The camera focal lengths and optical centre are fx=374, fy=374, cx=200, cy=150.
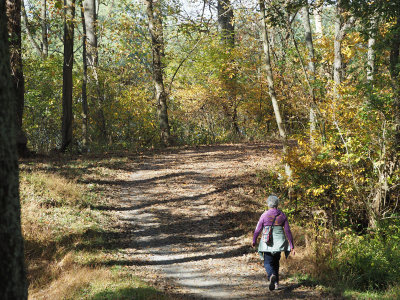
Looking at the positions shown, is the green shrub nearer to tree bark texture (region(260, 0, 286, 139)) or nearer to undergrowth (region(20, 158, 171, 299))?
tree bark texture (region(260, 0, 286, 139))

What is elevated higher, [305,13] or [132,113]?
[305,13]

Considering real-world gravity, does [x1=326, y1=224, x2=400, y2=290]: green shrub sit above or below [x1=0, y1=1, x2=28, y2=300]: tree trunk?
below

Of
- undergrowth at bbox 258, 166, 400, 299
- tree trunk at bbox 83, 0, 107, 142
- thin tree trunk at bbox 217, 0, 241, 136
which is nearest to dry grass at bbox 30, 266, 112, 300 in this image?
undergrowth at bbox 258, 166, 400, 299

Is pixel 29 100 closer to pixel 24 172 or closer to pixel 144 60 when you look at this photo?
pixel 144 60

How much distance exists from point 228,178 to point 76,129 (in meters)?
15.9

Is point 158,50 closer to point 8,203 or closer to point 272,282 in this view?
point 272,282

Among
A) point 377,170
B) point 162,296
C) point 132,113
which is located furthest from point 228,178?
point 132,113

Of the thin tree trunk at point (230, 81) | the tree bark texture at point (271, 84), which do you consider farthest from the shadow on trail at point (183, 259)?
the thin tree trunk at point (230, 81)

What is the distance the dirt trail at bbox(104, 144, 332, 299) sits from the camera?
7465 millimetres

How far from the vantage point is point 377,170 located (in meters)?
10.4

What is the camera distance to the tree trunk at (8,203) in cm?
323

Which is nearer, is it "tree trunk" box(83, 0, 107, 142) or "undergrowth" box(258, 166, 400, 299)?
"undergrowth" box(258, 166, 400, 299)

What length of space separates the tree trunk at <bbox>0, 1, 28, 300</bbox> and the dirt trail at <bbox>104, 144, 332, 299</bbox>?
4.15 m

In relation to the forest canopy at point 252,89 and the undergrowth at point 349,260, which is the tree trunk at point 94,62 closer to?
the forest canopy at point 252,89
